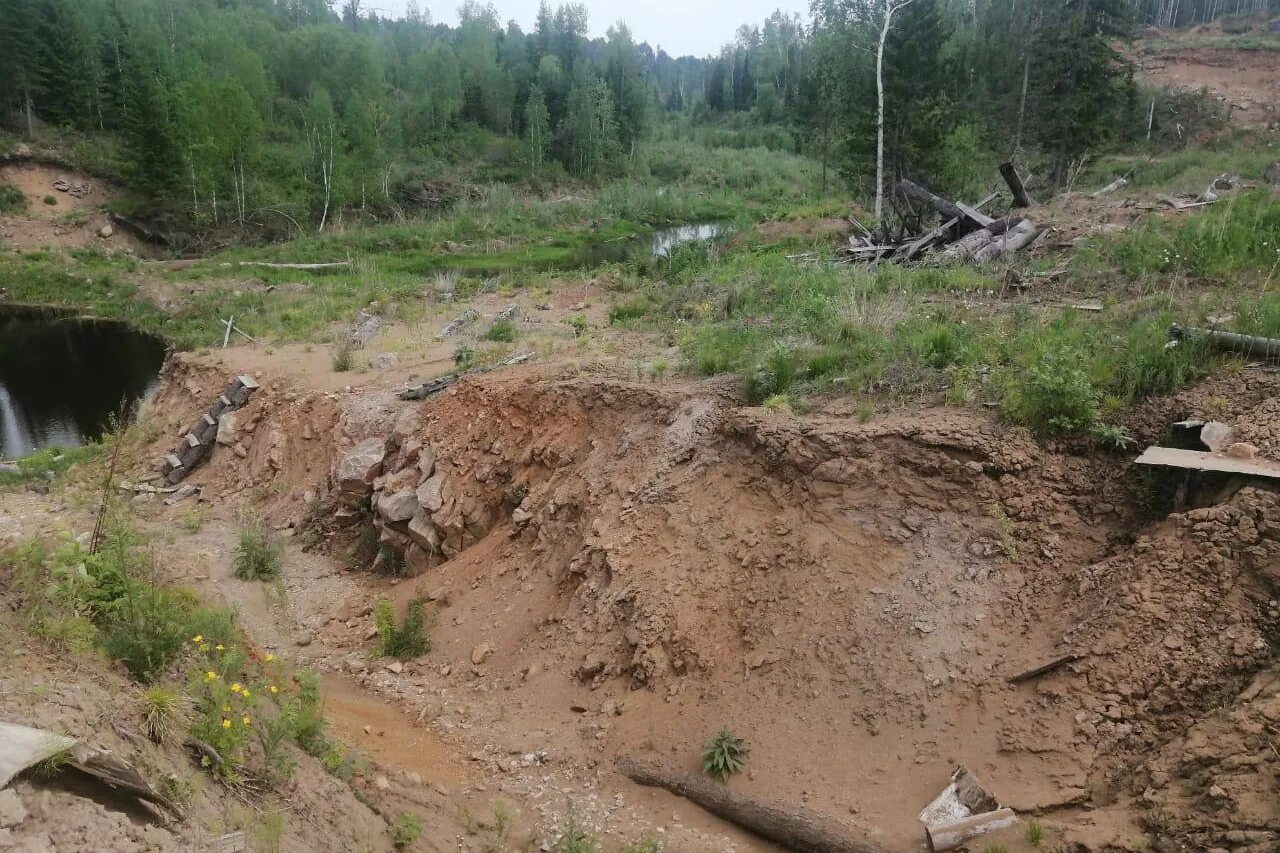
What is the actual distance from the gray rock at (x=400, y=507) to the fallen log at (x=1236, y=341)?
26.6ft

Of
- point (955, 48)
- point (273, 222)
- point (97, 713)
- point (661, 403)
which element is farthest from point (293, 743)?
point (955, 48)

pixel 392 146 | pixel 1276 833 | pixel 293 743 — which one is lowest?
pixel 293 743

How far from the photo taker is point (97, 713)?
3.78 metres

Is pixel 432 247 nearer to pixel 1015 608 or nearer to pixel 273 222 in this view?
pixel 273 222

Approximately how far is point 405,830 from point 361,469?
6492 millimetres

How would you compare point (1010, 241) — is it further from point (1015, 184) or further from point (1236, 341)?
point (1236, 341)

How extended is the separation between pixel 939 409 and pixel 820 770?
10.5 ft

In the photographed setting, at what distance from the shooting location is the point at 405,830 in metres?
4.64

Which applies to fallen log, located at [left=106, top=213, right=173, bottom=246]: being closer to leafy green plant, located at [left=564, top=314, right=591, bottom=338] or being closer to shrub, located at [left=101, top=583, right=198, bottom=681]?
leafy green plant, located at [left=564, top=314, right=591, bottom=338]

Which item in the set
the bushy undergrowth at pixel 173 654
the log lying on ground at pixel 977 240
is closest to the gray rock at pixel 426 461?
the bushy undergrowth at pixel 173 654

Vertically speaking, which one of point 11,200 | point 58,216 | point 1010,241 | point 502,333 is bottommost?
point 502,333

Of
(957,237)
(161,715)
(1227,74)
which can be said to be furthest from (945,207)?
(1227,74)

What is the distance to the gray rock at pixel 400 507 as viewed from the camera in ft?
31.1

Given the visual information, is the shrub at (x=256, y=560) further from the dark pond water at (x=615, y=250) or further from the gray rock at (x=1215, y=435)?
the dark pond water at (x=615, y=250)
